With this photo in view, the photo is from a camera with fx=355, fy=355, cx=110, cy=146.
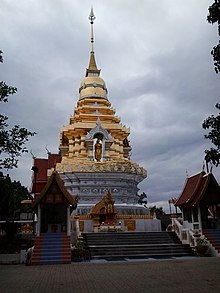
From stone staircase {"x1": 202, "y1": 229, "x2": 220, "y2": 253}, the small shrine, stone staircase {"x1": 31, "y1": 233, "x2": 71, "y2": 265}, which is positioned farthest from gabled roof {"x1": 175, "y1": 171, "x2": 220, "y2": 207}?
stone staircase {"x1": 31, "y1": 233, "x2": 71, "y2": 265}

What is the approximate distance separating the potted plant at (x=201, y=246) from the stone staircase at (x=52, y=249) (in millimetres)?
7236

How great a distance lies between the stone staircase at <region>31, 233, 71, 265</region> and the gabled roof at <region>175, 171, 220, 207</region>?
8.45 metres

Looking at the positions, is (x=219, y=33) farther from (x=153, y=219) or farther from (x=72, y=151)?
(x=72, y=151)

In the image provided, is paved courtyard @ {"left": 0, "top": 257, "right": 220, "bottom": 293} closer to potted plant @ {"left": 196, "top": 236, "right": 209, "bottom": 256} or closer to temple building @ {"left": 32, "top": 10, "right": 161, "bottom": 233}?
potted plant @ {"left": 196, "top": 236, "right": 209, "bottom": 256}

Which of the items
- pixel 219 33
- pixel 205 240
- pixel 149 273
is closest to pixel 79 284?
pixel 149 273

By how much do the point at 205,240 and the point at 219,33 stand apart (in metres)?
13.9

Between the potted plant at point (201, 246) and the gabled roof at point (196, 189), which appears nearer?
the potted plant at point (201, 246)

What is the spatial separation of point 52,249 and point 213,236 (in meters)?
9.54

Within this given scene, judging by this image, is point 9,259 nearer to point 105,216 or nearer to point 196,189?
point 105,216

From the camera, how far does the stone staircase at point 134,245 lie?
65.3 feet

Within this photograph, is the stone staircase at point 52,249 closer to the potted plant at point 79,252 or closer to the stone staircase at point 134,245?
the potted plant at point 79,252

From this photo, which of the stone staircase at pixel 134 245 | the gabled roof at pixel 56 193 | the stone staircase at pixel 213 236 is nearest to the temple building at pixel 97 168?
the stone staircase at pixel 134 245

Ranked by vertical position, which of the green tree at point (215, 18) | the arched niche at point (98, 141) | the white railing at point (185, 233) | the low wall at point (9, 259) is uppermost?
the arched niche at point (98, 141)

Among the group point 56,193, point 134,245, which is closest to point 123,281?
point 134,245
